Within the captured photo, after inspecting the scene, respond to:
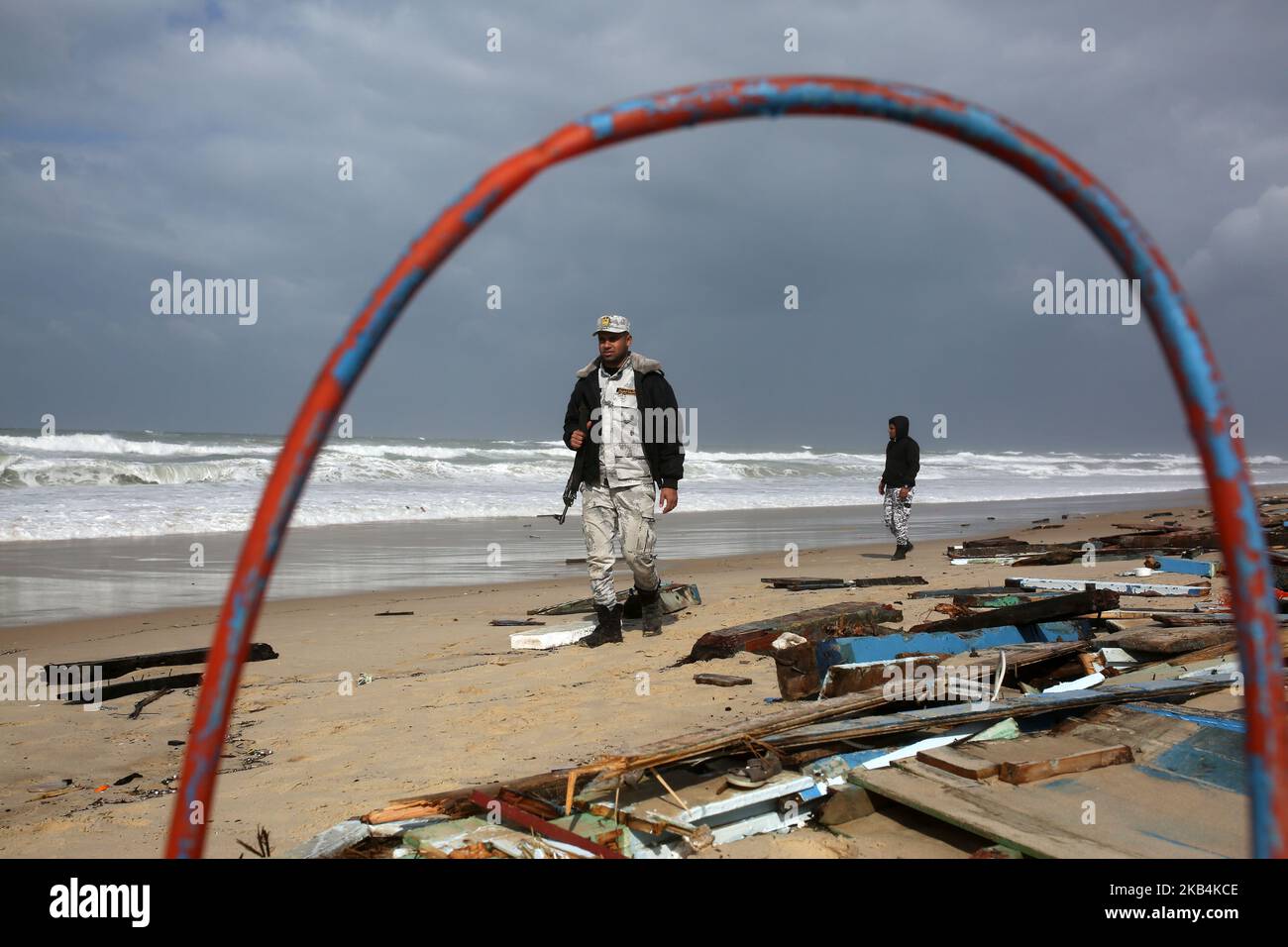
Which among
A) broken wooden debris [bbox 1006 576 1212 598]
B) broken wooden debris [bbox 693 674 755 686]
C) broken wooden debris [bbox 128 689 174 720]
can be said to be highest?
broken wooden debris [bbox 1006 576 1212 598]

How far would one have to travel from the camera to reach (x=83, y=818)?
347cm

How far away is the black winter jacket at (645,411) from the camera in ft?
21.9

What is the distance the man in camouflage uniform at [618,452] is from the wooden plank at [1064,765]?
151 inches

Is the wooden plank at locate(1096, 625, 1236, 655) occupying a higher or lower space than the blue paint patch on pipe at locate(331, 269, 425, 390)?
lower

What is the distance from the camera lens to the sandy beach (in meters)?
3.31

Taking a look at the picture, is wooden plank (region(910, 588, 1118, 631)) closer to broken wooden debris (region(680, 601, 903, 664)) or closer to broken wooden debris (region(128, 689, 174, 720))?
broken wooden debris (region(680, 601, 903, 664))

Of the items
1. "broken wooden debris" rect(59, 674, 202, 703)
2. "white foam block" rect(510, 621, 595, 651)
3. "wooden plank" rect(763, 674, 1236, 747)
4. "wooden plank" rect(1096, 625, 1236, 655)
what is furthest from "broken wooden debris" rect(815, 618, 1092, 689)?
"broken wooden debris" rect(59, 674, 202, 703)

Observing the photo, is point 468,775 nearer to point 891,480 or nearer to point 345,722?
point 345,722

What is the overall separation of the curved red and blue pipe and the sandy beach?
183 centimetres

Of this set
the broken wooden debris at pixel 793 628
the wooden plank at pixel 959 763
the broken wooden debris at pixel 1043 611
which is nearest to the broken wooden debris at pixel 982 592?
the broken wooden debris at pixel 793 628

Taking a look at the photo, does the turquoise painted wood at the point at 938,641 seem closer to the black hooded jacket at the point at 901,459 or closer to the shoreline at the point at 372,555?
the shoreline at the point at 372,555

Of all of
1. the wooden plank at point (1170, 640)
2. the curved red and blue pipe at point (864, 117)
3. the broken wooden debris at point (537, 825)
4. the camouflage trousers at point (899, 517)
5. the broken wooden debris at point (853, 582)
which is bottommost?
the broken wooden debris at point (853, 582)
